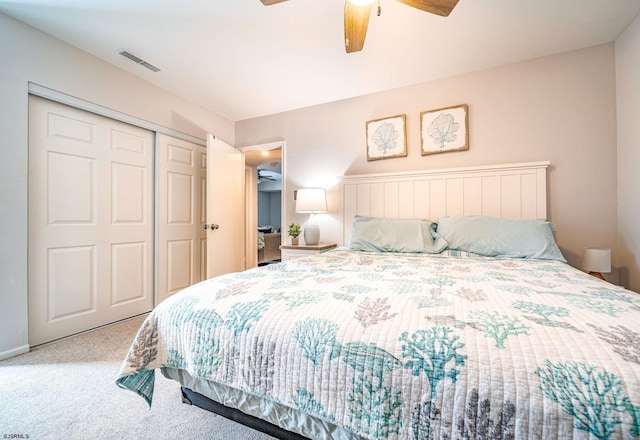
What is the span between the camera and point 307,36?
2.14 meters

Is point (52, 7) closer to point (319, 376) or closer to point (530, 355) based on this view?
point (319, 376)

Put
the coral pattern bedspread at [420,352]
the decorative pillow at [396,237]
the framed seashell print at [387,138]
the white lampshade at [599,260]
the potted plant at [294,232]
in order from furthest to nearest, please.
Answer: the potted plant at [294,232]
the framed seashell print at [387,138]
the decorative pillow at [396,237]
the white lampshade at [599,260]
the coral pattern bedspread at [420,352]

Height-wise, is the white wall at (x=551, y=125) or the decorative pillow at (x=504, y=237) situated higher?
the white wall at (x=551, y=125)

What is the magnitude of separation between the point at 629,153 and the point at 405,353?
8.64ft

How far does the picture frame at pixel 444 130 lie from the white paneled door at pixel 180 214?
2.71 meters

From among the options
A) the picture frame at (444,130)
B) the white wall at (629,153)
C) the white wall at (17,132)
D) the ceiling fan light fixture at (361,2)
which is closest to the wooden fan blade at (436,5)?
the ceiling fan light fixture at (361,2)

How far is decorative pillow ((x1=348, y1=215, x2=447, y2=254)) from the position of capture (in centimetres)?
226

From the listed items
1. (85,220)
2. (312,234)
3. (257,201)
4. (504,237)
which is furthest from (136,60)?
(257,201)

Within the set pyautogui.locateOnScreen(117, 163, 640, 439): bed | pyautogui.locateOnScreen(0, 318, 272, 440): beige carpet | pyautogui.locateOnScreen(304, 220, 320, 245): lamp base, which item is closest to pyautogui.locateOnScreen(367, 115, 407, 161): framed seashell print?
pyautogui.locateOnScreen(304, 220, 320, 245): lamp base

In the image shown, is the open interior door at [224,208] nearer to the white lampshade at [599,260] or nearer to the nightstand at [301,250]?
the nightstand at [301,250]

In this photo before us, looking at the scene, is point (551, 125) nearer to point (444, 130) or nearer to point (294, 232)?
point (444, 130)

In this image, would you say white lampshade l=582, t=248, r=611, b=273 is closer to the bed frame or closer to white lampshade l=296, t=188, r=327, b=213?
the bed frame

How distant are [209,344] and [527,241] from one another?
2.16 metres

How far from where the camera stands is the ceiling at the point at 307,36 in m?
1.86
